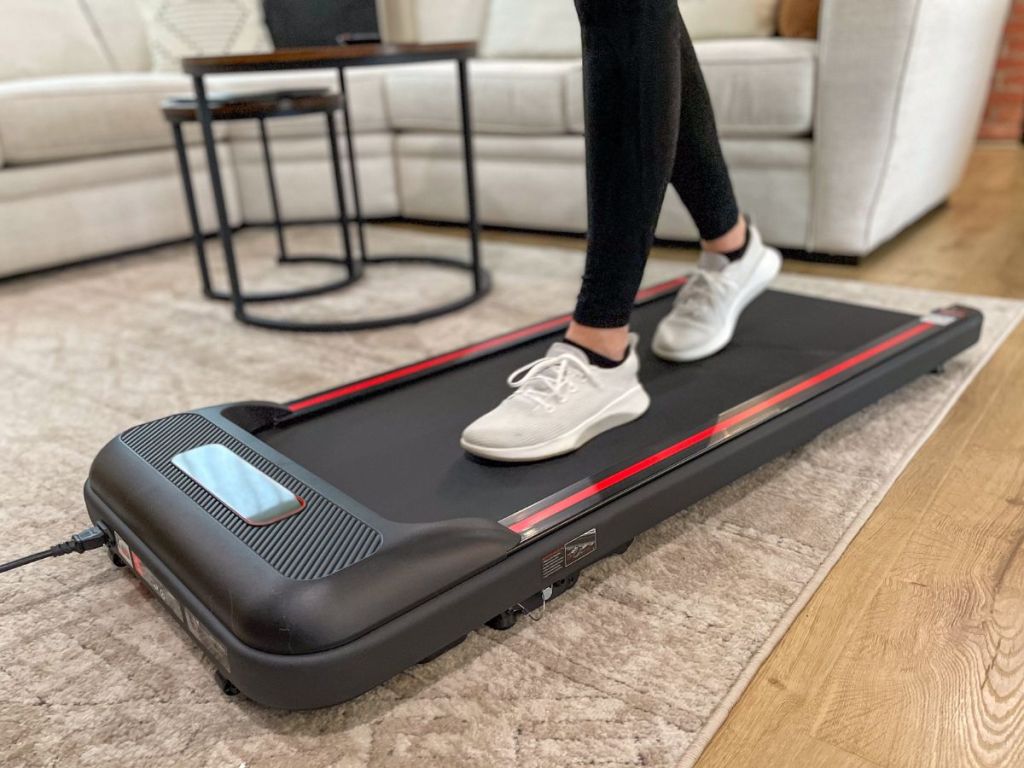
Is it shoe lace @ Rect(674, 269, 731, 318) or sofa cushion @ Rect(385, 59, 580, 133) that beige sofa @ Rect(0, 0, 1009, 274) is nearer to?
sofa cushion @ Rect(385, 59, 580, 133)

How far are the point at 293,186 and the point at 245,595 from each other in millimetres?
2387

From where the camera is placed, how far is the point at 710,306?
140cm

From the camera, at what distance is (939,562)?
3.15 ft

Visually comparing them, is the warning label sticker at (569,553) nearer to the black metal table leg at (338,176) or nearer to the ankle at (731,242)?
the ankle at (731,242)

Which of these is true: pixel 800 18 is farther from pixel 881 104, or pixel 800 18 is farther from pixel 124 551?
pixel 124 551

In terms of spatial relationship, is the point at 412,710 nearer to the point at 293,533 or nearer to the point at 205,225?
the point at 293,533

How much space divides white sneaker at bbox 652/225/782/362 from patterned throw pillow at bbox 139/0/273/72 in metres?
2.28

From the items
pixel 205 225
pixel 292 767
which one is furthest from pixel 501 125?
pixel 292 767

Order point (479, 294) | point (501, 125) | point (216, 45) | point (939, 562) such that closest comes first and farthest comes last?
point (939, 562)
point (479, 294)
point (501, 125)
point (216, 45)

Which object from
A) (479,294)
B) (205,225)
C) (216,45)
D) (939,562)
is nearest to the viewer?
(939,562)

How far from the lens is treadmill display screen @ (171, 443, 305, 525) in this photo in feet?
2.82

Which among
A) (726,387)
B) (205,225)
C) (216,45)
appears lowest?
(205,225)

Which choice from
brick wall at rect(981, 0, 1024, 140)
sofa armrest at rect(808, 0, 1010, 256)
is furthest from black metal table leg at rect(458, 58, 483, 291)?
brick wall at rect(981, 0, 1024, 140)

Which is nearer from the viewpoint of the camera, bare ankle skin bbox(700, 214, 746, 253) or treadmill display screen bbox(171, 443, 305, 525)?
treadmill display screen bbox(171, 443, 305, 525)
